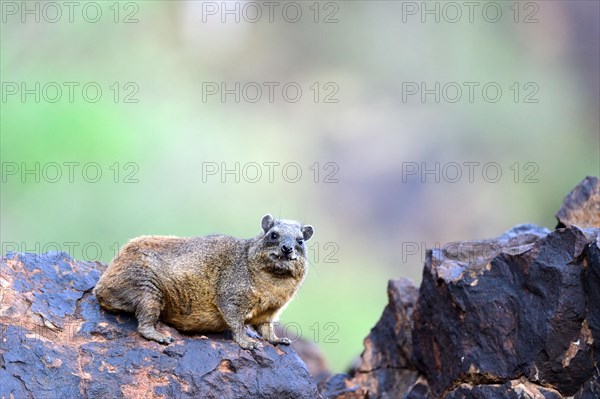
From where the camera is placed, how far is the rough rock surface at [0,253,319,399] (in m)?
7.95

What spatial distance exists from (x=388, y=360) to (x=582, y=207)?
135 inches

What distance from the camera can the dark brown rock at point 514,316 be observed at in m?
9.18

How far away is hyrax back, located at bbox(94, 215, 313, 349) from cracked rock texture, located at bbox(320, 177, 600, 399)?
2.00 meters

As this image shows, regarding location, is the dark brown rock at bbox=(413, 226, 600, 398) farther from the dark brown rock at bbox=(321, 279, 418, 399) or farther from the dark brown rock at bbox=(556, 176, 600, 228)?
the dark brown rock at bbox=(556, 176, 600, 228)

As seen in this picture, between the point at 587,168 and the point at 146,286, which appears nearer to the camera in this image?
the point at 146,286

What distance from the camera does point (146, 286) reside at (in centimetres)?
895

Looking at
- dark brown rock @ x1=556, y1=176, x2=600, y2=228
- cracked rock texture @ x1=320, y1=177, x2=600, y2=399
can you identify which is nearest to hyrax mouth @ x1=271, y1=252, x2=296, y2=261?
cracked rock texture @ x1=320, y1=177, x2=600, y2=399

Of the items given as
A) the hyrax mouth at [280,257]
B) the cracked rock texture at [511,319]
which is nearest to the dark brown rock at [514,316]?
the cracked rock texture at [511,319]

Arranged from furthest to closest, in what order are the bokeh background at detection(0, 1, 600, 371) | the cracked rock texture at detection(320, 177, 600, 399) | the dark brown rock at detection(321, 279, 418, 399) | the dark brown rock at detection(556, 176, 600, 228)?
1. the bokeh background at detection(0, 1, 600, 371)
2. the dark brown rock at detection(321, 279, 418, 399)
3. the dark brown rock at detection(556, 176, 600, 228)
4. the cracked rock texture at detection(320, 177, 600, 399)

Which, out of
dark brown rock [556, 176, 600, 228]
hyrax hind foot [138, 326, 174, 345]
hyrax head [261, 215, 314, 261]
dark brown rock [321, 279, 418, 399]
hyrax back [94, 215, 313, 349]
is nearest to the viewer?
hyrax hind foot [138, 326, 174, 345]

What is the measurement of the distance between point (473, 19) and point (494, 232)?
7.39m

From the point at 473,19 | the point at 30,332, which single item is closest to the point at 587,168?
the point at 473,19

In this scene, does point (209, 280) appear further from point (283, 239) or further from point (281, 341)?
point (281, 341)

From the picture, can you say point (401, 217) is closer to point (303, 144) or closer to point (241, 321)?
point (303, 144)
